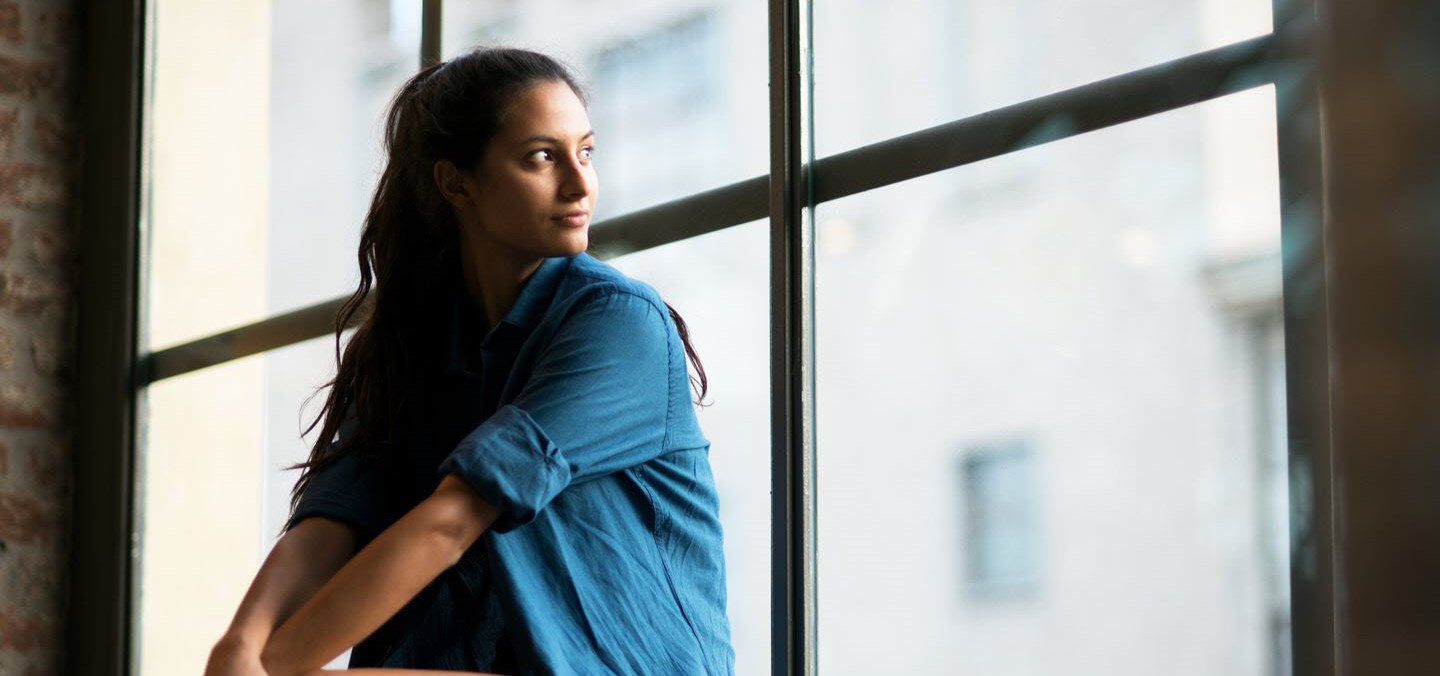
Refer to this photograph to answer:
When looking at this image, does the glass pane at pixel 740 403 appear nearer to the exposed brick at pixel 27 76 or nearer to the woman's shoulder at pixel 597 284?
the woman's shoulder at pixel 597 284

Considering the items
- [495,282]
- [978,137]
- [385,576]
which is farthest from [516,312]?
[978,137]

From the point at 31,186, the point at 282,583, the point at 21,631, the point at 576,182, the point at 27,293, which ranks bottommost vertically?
the point at 21,631

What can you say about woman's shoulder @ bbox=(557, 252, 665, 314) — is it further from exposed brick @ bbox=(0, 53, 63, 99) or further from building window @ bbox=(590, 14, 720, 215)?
exposed brick @ bbox=(0, 53, 63, 99)

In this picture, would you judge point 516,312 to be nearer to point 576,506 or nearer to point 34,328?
point 576,506

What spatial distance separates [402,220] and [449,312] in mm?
105

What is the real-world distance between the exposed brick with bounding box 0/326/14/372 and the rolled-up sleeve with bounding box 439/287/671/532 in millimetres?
1689

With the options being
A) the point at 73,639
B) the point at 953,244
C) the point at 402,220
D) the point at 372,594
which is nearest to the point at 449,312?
the point at 402,220

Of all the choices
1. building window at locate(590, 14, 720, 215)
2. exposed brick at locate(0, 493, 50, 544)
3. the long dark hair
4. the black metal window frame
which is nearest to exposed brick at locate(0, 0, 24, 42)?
the black metal window frame

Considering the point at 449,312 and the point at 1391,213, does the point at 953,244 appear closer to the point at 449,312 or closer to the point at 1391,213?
the point at 449,312

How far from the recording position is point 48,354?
2660mm

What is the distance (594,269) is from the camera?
1.37 m

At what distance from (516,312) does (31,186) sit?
5.56 feet

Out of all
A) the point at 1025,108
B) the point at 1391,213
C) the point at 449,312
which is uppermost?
the point at 1025,108

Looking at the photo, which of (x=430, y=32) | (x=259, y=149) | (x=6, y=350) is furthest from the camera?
(x=6, y=350)
